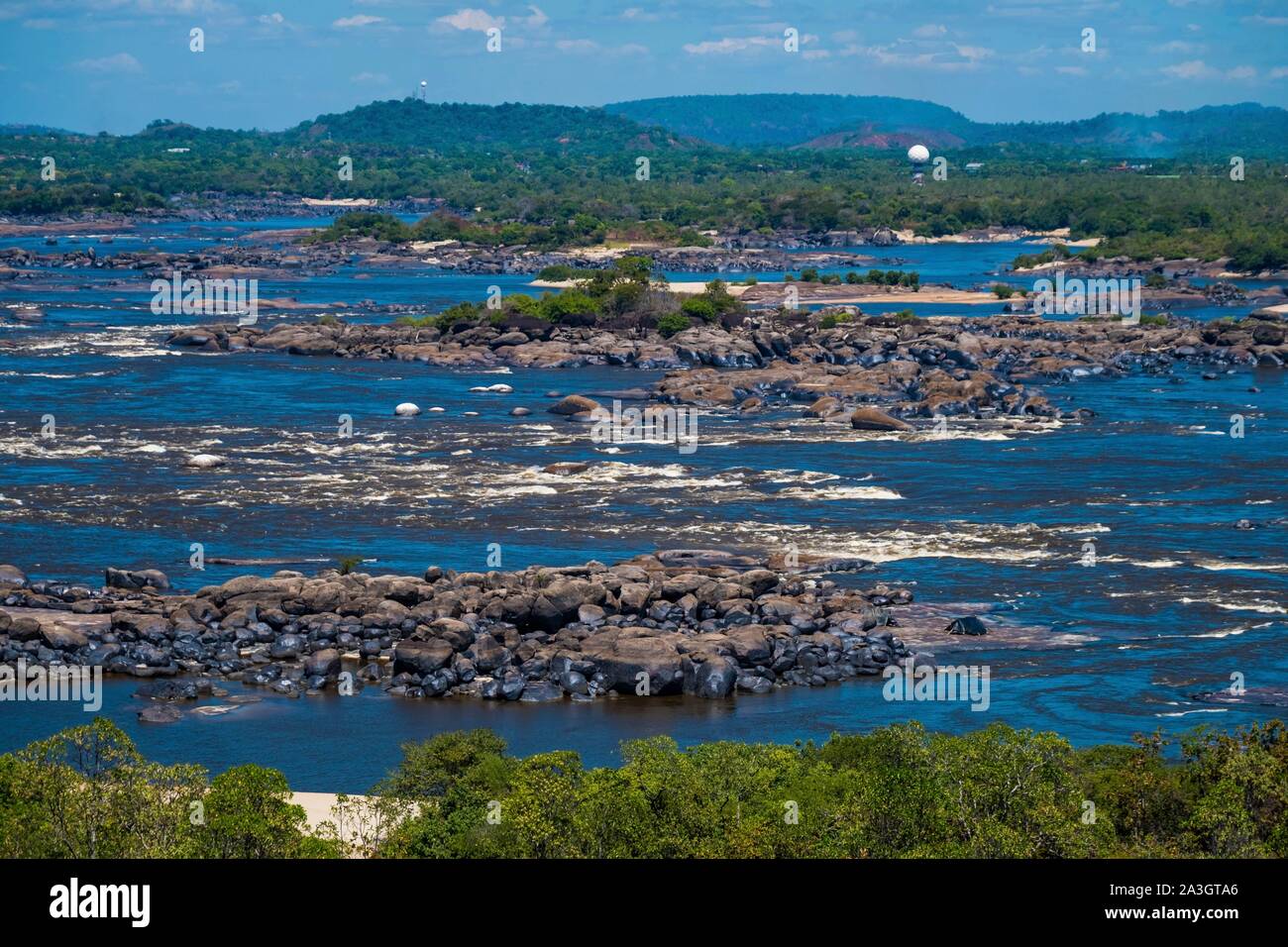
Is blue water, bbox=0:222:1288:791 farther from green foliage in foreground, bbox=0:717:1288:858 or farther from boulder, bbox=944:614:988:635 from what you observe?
green foliage in foreground, bbox=0:717:1288:858

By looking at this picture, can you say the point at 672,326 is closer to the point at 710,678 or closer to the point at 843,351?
the point at 843,351

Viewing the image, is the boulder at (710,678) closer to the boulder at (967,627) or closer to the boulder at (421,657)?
the boulder at (421,657)

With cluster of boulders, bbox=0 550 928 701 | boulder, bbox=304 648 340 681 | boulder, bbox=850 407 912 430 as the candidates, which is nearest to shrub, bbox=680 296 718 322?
boulder, bbox=850 407 912 430

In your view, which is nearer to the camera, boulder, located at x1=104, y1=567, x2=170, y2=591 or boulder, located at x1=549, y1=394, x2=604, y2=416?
boulder, located at x1=104, y1=567, x2=170, y2=591

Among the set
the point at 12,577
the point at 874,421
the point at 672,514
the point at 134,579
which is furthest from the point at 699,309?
the point at 12,577

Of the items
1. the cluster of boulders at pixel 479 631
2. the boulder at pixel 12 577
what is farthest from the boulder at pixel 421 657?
the boulder at pixel 12 577
